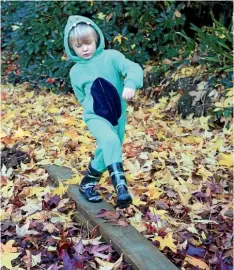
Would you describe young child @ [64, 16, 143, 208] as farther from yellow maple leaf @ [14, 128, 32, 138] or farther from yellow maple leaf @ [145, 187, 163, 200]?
yellow maple leaf @ [14, 128, 32, 138]

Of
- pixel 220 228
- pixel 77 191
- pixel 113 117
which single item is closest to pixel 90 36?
pixel 113 117

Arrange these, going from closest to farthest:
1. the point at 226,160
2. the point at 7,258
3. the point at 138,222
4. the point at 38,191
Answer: the point at 7,258
the point at 138,222
the point at 38,191
the point at 226,160

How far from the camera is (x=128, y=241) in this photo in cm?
267

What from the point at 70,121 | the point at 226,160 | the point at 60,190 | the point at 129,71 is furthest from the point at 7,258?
the point at 70,121

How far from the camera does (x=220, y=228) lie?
9.75 ft

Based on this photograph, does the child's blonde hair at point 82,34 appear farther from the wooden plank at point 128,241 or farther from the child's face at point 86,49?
the wooden plank at point 128,241

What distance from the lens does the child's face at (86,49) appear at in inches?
108

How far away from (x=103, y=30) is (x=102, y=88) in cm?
352

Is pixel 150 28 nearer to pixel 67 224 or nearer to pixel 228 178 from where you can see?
pixel 228 178

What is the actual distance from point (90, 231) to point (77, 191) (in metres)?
0.47

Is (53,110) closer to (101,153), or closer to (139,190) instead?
(139,190)

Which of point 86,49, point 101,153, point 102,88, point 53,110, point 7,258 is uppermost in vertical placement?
point 86,49

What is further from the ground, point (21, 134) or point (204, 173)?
point (204, 173)

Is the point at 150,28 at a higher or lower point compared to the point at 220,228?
higher
